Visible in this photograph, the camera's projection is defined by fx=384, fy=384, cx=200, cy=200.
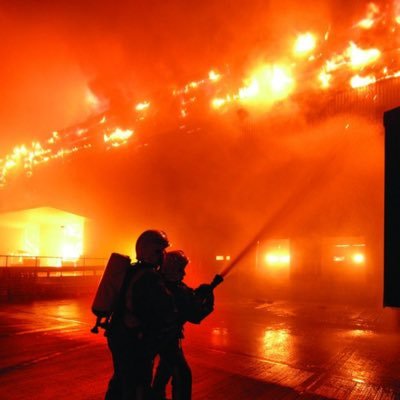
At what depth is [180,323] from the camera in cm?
285

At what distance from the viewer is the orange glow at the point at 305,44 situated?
1079cm

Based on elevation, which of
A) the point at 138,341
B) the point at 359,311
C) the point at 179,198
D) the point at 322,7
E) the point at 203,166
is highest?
the point at 322,7

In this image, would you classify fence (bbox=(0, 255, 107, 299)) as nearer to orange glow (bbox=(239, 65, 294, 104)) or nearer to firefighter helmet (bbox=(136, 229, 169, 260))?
orange glow (bbox=(239, 65, 294, 104))

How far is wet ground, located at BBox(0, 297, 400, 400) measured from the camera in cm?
400

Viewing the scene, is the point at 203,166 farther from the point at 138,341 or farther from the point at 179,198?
the point at 138,341

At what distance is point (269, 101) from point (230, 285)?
7.87m

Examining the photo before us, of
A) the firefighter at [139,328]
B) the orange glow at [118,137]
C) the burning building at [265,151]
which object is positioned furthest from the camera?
the orange glow at [118,137]

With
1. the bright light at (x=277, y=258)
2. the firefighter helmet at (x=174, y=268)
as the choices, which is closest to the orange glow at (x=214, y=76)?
the bright light at (x=277, y=258)

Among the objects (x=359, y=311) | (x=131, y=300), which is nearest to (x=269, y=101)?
(x=359, y=311)

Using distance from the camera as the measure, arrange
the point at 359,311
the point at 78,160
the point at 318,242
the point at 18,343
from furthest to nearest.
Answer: the point at 78,160 → the point at 318,242 → the point at 359,311 → the point at 18,343

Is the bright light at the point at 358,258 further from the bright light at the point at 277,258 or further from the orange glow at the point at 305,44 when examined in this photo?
the orange glow at the point at 305,44

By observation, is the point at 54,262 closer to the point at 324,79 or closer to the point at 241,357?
the point at 324,79

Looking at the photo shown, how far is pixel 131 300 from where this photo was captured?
2.22 m

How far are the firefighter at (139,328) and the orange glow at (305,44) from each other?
34.2 ft
